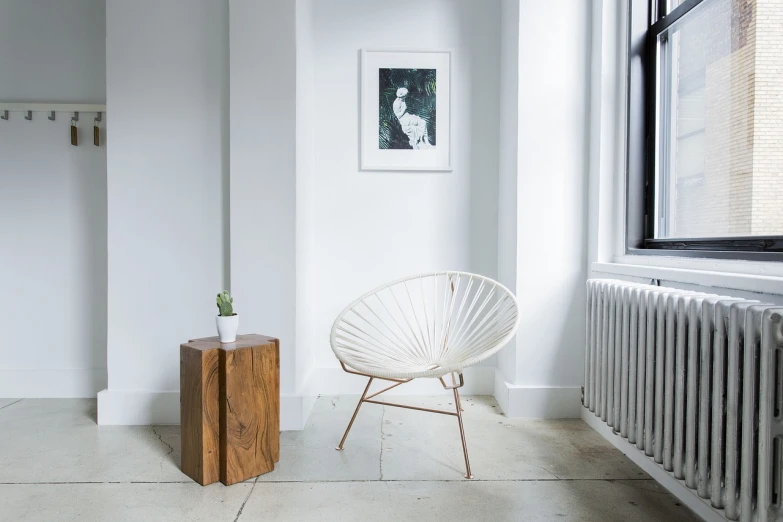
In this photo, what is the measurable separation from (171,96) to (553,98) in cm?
194

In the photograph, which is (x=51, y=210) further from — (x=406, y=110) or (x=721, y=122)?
(x=721, y=122)

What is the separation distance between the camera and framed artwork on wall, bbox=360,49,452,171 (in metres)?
2.81

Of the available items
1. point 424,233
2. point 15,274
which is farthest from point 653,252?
point 15,274

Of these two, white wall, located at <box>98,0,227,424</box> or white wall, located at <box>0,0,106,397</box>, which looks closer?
white wall, located at <box>98,0,227,424</box>

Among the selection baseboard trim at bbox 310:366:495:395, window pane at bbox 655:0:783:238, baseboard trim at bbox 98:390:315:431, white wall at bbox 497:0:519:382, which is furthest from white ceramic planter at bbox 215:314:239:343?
window pane at bbox 655:0:783:238

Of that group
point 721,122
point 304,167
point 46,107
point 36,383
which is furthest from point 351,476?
point 46,107

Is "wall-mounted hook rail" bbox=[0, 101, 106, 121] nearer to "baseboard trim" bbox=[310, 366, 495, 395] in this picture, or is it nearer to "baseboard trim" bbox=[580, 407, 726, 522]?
"baseboard trim" bbox=[310, 366, 495, 395]

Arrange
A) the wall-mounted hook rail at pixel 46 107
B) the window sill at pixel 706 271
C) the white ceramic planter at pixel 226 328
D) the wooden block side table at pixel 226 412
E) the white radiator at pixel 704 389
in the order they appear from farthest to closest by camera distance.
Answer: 1. the wall-mounted hook rail at pixel 46 107
2. the white ceramic planter at pixel 226 328
3. the wooden block side table at pixel 226 412
4. the window sill at pixel 706 271
5. the white radiator at pixel 704 389

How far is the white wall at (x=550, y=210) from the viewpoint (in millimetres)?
2447

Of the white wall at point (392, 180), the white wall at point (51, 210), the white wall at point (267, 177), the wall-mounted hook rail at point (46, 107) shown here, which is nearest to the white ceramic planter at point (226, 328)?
the white wall at point (267, 177)

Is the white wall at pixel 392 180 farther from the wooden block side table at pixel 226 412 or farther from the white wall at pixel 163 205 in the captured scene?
the wooden block side table at pixel 226 412

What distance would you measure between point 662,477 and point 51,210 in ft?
10.9

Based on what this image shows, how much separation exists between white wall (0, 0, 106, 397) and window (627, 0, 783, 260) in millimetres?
2906

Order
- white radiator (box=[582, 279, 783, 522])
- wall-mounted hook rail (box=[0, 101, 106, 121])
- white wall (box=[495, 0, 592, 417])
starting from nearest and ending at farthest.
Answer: white radiator (box=[582, 279, 783, 522])
white wall (box=[495, 0, 592, 417])
wall-mounted hook rail (box=[0, 101, 106, 121])
